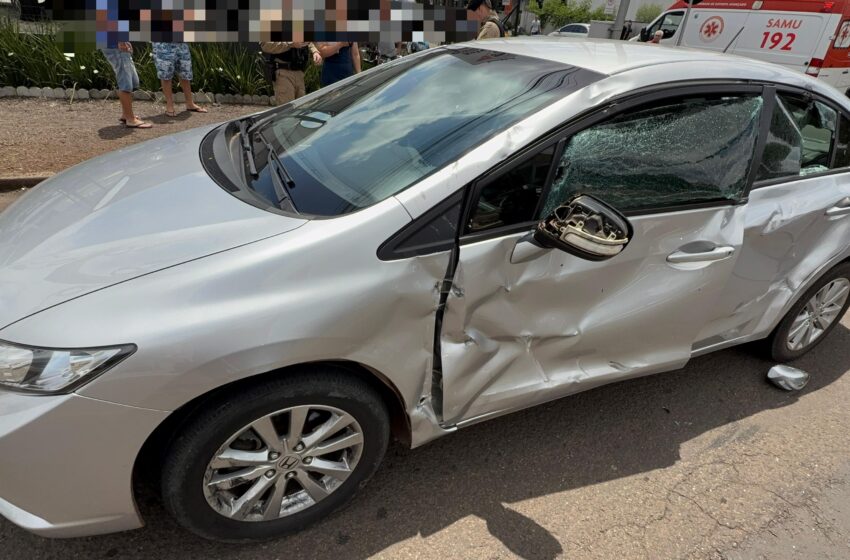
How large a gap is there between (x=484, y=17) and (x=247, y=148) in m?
4.80

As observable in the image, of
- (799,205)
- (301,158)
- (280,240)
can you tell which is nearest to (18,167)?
(301,158)

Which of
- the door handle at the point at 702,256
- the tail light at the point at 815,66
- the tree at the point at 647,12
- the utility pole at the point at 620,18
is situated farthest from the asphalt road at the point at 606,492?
the tree at the point at 647,12

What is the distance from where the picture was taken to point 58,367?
4.80ft

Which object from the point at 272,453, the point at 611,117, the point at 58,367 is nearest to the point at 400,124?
the point at 611,117

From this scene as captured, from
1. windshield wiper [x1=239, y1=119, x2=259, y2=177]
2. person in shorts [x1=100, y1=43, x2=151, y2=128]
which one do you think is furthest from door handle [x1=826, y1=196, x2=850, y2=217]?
person in shorts [x1=100, y1=43, x2=151, y2=128]

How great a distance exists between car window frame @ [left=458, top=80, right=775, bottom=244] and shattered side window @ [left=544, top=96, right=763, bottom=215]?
0.03 metres

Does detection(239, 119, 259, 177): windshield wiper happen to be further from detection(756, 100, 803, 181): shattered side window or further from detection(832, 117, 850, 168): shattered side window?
detection(832, 117, 850, 168): shattered side window

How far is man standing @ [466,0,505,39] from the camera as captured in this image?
618cm

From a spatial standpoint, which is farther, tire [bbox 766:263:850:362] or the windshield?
tire [bbox 766:263:850:362]

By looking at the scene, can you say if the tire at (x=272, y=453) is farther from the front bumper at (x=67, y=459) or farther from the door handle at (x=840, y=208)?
the door handle at (x=840, y=208)

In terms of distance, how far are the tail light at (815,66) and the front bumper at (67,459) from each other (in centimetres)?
1209

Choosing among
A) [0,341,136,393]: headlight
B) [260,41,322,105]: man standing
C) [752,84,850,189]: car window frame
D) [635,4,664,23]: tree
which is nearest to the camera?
[0,341,136,393]: headlight

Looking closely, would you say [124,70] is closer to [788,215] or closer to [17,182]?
Result: [17,182]

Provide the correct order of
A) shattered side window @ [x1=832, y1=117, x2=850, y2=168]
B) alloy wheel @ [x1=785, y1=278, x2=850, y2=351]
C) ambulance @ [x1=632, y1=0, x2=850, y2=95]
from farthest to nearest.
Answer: ambulance @ [x1=632, y1=0, x2=850, y2=95], alloy wheel @ [x1=785, y1=278, x2=850, y2=351], shattered side window @ [x1=832, y1=117, x2=850, y2=168]
